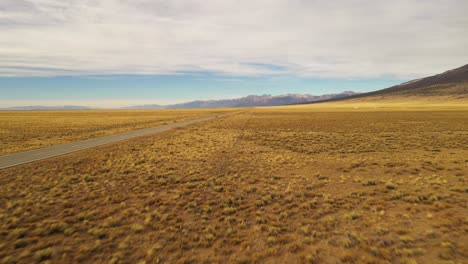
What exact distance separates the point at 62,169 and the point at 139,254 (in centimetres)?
1101

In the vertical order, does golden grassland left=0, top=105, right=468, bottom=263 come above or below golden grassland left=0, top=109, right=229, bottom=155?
below

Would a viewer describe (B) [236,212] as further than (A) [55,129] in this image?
No

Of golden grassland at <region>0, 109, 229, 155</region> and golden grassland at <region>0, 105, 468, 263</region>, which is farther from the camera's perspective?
golden grassland at <region>0, 109, 229, 155</region>

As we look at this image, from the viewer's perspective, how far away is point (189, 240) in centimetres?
618

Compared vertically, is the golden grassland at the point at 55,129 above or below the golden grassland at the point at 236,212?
above

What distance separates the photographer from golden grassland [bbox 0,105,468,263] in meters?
5.62

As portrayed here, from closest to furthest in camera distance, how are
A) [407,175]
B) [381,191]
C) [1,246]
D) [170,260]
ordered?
1. [170,260]
2. [1,246]
3. [381,191]
4. [407,175]

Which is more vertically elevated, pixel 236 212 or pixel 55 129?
pixel 55 129

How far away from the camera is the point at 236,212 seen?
7875 millimetres

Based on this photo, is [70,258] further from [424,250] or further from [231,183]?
A: [424,250]

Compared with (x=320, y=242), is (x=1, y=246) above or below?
above

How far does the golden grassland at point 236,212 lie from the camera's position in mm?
5625

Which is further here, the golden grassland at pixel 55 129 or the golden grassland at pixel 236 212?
the golden grassland at pixel 55 129

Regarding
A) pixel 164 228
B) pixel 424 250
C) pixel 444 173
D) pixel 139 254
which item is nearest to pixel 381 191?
pixel 424 250
